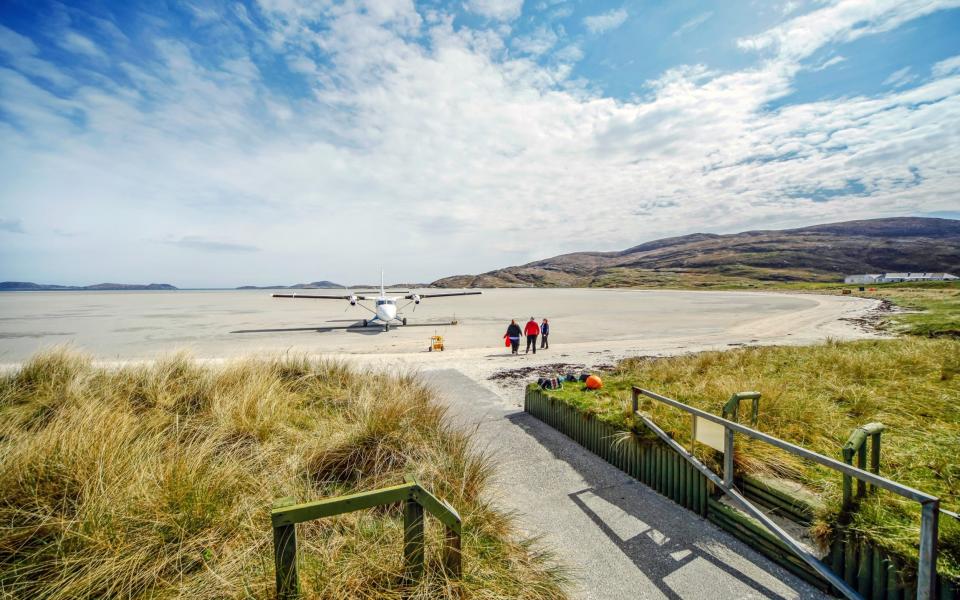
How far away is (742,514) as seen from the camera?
459cm

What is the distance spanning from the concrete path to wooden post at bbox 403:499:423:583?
74.9 inches

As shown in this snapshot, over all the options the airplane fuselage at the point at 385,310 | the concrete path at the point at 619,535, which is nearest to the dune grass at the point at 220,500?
the concrete path at the point at 619,535

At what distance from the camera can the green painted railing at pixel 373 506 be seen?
7.95 ft

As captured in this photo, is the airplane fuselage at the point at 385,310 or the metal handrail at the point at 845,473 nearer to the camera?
the metal handrail at the point at 845,473

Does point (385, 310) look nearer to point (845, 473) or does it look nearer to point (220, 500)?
point (220, 500)

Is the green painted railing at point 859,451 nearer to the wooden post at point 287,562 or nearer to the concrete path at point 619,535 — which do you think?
the concrete path at point 619,535

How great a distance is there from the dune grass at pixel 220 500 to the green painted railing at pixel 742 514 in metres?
2.41

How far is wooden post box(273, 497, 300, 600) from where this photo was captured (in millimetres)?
2496

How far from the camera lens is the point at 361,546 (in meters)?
3.36

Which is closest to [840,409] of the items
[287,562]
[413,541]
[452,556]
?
[452,556]

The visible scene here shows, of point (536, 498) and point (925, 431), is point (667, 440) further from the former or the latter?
point (925, 431)

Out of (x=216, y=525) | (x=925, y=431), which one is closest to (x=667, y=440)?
(x=925, y=431)

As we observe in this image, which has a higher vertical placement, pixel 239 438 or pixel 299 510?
pixel 299 510

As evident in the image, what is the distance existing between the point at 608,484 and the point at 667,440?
4.06 ft
